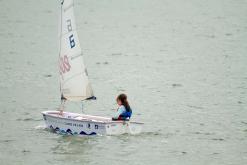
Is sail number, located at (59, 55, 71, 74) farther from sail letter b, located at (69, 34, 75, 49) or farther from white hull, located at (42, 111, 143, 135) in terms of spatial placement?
white hull, located at (42, 111, 143, 135)

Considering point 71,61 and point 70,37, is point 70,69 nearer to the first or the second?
point 71,61

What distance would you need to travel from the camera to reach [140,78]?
42906 millimetres

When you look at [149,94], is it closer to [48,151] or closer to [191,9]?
[48,151]

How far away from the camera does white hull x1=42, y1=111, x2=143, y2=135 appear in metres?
27.0

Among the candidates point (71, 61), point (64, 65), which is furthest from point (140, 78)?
point (71, 61)

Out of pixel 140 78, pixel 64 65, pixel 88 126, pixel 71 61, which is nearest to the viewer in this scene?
pixel 88 126

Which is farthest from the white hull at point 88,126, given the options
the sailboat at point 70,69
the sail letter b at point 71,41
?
the sail letter b at point 71,41

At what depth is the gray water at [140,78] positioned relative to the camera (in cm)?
2664

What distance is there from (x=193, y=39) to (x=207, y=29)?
5494mm

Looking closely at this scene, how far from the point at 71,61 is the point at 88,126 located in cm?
330

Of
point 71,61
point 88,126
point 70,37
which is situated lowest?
point 88,126

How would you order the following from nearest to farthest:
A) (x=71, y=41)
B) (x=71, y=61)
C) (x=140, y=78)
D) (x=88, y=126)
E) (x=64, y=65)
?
(x=88, y=126) < (x=71, y=41) < (x=71, y=61) < (x=64, y=65) < (x=140, y=78)

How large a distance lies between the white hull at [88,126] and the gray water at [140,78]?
0.32 m

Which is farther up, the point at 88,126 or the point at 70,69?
the point at 70,69
